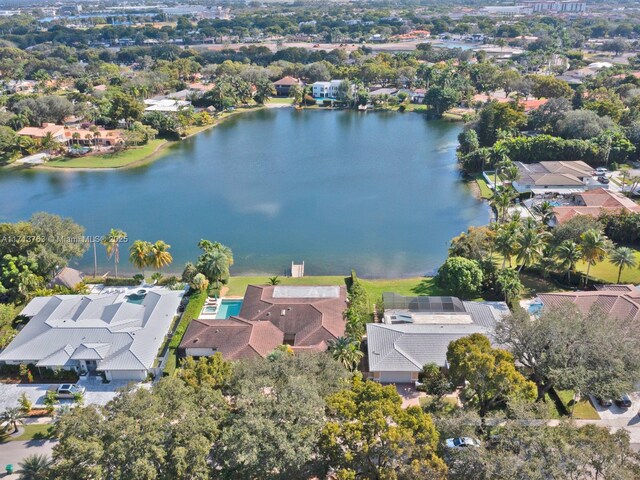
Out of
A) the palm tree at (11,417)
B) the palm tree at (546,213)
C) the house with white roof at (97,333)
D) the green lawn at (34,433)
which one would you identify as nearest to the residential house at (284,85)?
the palm tree at (546,213)

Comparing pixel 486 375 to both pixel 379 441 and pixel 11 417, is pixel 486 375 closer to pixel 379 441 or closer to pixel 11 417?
pixel 379 441

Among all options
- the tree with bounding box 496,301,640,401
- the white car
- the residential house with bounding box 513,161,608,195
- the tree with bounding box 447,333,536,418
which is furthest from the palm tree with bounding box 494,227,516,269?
the residential house with bounding box 513,161,608,195

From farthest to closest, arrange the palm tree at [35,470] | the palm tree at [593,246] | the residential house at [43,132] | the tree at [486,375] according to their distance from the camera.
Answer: the residential house at [43,132]
the palm tree at [593,246]
the tree at [486,375]
the palm tree at [35,470]

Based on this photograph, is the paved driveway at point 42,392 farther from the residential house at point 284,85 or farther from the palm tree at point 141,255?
the residential house at point 284,85

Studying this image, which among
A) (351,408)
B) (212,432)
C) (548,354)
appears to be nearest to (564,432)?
(548,354)

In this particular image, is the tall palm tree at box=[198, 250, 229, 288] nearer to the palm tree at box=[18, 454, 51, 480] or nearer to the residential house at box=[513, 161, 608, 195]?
the palm tree at box=[18, 454, 51, 480]

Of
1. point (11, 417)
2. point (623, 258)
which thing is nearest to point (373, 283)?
point (623, 258)
